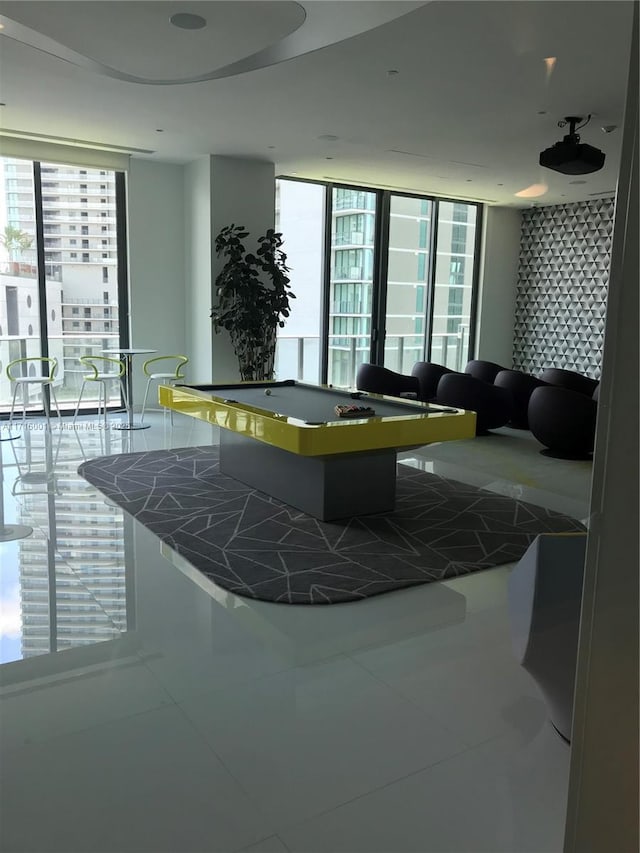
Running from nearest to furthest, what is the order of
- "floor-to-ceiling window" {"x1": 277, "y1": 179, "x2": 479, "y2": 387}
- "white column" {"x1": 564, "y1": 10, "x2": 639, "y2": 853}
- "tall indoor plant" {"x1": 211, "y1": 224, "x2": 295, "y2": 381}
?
"white column" {"x1": 564, "y1": 10, "x2": 639, "y2": 853} → "tall indoor plant" {"x1": 211, "y1": 224, "x2": 295, "y2": 381} → "floor-to-ceiling window" {"x1": 277, "y1": 179, "x2": 479, "y2": 387}

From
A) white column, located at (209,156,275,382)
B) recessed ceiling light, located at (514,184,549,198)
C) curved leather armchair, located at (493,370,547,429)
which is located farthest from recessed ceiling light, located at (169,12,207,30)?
recessed ceiling light, located at (514,184,549,198)

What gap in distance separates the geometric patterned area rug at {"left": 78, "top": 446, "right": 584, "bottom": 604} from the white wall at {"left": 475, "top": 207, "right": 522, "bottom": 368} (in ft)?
22.5

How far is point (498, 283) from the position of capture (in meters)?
12.5

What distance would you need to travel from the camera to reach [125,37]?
184 inches

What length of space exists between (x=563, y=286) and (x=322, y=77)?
7.52 meters

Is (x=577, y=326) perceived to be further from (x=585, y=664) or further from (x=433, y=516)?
(x=585, y=664)

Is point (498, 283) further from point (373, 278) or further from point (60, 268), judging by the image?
point (60, 268)

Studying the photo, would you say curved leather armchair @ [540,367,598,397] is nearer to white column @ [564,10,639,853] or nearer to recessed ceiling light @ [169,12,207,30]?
recessed ceiling light @ [169,12,207,30]

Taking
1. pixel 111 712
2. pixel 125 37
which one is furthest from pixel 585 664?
pixel 125 37

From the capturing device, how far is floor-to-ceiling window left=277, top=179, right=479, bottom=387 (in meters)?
10.5

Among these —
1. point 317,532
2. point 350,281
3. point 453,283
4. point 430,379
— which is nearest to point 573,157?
point 430,379

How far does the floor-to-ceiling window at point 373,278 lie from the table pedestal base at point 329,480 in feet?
17.3

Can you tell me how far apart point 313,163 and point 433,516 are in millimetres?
5800

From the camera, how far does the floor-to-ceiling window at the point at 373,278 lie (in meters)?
10.5
